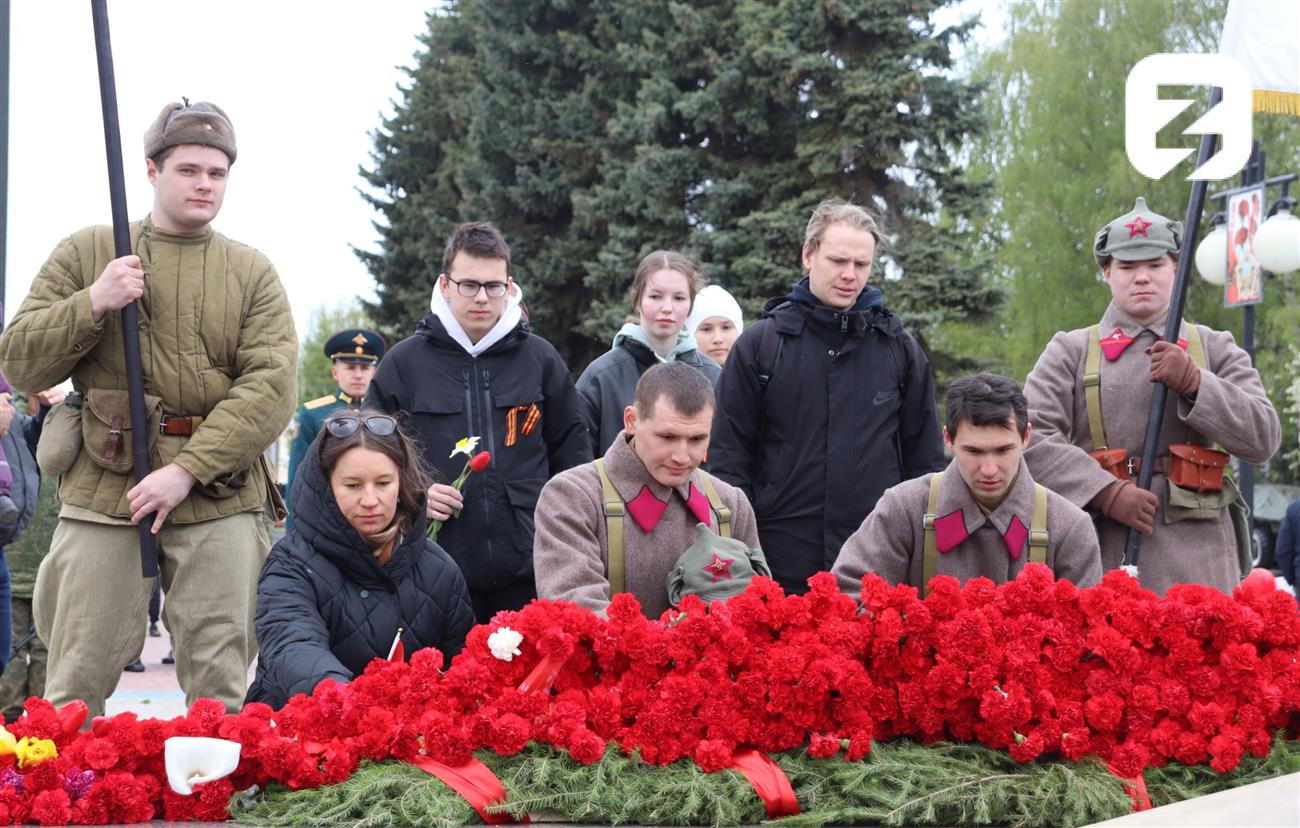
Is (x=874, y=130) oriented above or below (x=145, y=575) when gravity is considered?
above

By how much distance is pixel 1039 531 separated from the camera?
390 centimetres

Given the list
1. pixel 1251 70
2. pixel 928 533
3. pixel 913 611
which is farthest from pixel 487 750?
pixel 1251 70

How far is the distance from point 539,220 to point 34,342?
2180cm

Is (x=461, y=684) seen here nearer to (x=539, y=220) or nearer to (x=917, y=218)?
(x=917, y=218)

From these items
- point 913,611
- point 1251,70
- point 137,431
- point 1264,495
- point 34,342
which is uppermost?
point 1251,70

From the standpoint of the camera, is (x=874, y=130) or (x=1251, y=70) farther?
(x=874, y=130)

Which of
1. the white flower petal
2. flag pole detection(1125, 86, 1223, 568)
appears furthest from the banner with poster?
the white flower petal

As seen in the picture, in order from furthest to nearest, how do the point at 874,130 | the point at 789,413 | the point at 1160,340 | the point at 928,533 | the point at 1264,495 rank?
the point at 1264,495 → the point at 874,130 → the point at 789,413 → the point at 1160,340 → the point at 928,533

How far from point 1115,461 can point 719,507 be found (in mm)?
1386

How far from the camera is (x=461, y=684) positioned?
309 cm

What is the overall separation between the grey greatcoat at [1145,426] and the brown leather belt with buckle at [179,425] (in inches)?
102

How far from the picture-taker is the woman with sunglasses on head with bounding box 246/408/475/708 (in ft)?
12.7

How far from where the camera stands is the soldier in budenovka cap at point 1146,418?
4508mm

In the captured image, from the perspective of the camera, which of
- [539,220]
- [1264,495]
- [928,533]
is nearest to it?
[928,533]
